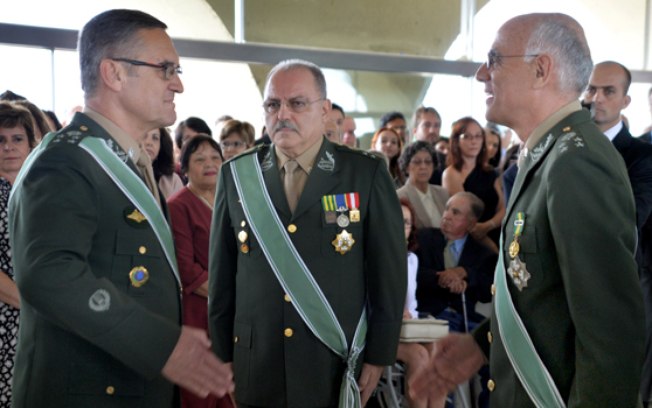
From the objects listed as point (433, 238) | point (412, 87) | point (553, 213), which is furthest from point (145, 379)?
point (412, 87)

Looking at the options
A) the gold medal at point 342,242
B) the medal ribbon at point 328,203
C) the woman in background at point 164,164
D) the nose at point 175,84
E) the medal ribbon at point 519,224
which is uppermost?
the nose at point 175,84

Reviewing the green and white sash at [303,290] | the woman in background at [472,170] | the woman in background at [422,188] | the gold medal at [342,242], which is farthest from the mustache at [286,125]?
the woman in background at [472,170]

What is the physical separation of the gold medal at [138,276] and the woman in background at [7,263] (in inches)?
43.2

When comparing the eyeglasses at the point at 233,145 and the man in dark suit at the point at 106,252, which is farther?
the eyeglasses at the point at 233,145

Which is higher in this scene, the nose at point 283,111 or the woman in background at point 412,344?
the nose at point 283,111

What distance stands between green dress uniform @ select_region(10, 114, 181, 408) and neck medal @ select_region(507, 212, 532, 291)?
0.81 meters

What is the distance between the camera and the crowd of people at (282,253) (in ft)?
5.42

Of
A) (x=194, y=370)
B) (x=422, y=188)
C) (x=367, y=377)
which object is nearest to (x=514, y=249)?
(x=194, y=370)

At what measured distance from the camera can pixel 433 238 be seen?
4.52 m

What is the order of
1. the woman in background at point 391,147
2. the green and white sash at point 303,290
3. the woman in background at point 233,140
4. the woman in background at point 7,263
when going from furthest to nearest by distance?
1. the woman in background at point 391,147
2. the woman in background at point 233,140
3. the woman in background at point 7,263
4. the green and white sash at point 303,290

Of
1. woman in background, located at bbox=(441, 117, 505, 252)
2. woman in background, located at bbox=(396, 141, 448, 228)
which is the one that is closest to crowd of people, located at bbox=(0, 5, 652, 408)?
woman in background, located at bbox=(396, 141, 448, 228)

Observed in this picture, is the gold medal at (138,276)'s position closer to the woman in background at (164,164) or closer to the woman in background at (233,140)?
the woman in background at (164,164)

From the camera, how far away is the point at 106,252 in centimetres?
184

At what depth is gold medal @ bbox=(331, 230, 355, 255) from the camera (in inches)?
101
